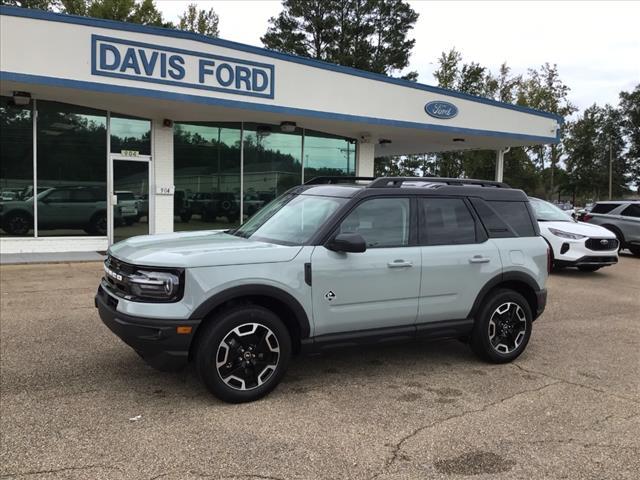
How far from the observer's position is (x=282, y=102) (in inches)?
523

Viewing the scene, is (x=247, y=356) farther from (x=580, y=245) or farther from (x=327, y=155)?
(x=327, y=155)

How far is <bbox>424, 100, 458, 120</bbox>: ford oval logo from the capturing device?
53.0 feet

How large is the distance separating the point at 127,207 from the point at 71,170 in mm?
1531

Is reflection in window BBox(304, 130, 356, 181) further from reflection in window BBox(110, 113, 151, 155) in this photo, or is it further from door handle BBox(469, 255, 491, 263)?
door handle BBox(469, 255, 491, 263)

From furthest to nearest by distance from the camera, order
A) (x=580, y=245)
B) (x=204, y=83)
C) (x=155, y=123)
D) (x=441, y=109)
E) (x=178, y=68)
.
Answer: (x=441, y=109)
(x=155, y=123)
(x=204, y=83)
(x=178, y=68)
(x=580, y=245)

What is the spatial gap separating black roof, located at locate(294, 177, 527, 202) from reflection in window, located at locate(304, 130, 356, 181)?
10654 millimetres

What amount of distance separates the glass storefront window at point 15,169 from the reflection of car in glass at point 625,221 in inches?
598

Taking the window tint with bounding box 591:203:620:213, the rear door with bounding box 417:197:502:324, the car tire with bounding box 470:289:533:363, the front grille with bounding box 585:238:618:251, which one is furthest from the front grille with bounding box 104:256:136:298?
the window tint with bounding box 591:203:620:213

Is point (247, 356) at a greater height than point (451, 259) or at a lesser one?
lesser

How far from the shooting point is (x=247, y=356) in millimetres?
4090

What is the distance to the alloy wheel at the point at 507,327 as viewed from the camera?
523 cm

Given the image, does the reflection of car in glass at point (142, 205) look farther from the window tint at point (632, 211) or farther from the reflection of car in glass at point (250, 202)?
the window tint at point (632, 211)

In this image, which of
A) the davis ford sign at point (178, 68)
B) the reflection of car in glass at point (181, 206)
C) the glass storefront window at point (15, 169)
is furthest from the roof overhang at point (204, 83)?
the reflection of car in glass at point (181, 206)

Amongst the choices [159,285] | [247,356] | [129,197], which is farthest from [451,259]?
[129,197]
